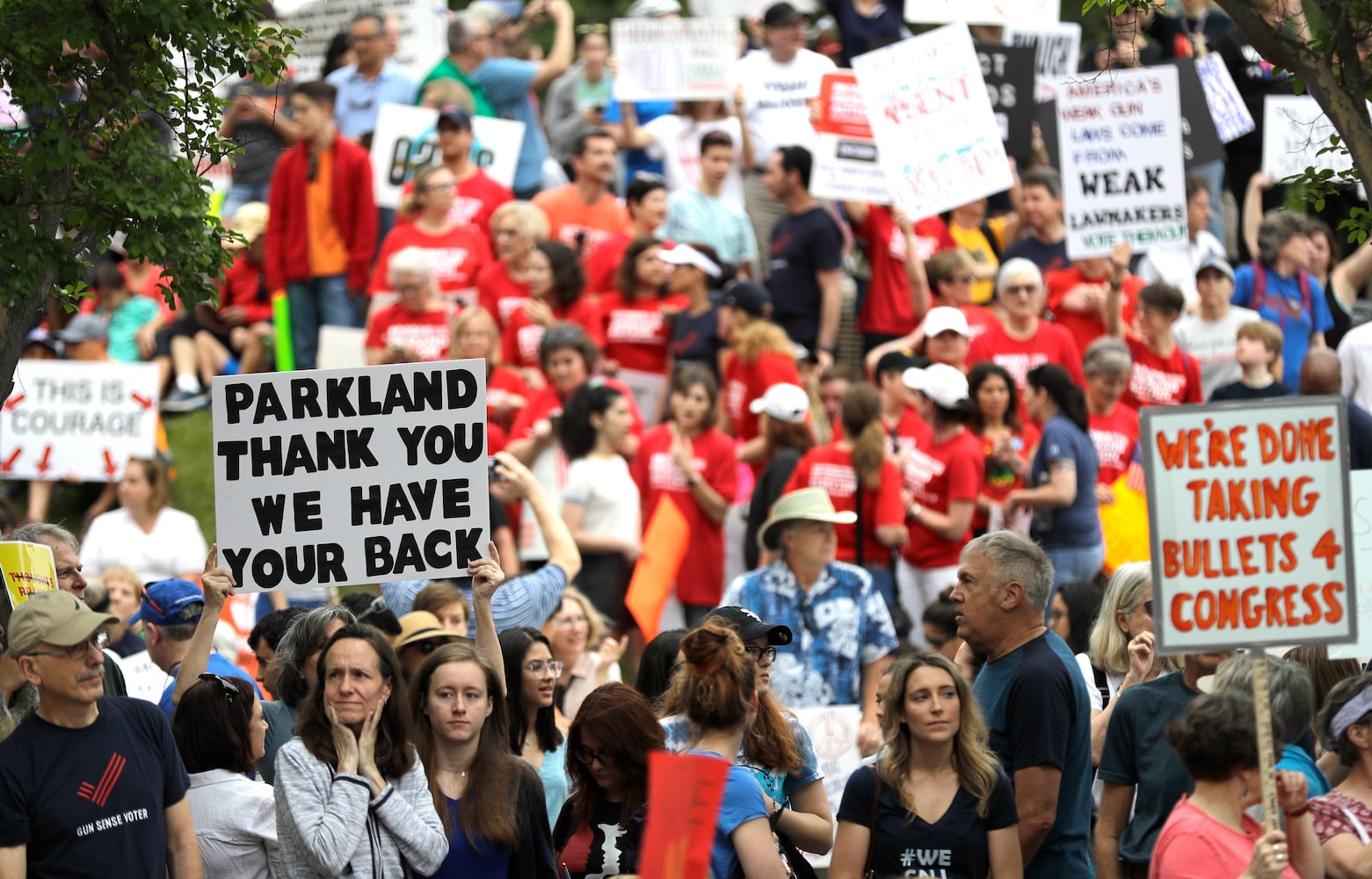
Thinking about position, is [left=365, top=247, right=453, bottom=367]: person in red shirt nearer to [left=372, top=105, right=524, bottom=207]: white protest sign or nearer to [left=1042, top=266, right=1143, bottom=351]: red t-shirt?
[left=372, top=105, right=524, bottom=207]: white protest sign

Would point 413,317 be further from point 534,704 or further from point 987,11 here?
point 534,704

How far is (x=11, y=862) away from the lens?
17.9ft

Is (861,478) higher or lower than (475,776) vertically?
higher

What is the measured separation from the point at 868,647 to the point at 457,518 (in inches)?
112

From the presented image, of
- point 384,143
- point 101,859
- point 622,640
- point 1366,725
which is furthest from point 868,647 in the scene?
point 384,143

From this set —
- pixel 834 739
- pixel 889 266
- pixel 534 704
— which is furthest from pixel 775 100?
pixel 534 704

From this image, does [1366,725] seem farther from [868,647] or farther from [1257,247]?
[1257,247]

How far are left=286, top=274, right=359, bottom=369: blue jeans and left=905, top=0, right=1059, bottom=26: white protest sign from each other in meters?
5.02

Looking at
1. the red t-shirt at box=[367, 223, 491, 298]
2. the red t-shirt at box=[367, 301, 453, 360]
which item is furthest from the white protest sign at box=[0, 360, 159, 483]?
the red t-shirt at box=[367, 223, 491, 298]

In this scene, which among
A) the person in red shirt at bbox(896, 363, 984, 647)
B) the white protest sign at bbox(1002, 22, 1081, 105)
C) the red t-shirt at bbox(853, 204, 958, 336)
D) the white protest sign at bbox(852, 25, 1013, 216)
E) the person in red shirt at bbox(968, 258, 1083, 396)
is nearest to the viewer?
the person in red shirt at bbox(896, 363, 984, 647)

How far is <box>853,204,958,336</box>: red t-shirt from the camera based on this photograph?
1434 cm

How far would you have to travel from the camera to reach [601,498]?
10.8m

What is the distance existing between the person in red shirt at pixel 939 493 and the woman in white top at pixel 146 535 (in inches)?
177

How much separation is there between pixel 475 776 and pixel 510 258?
8.10 metres
